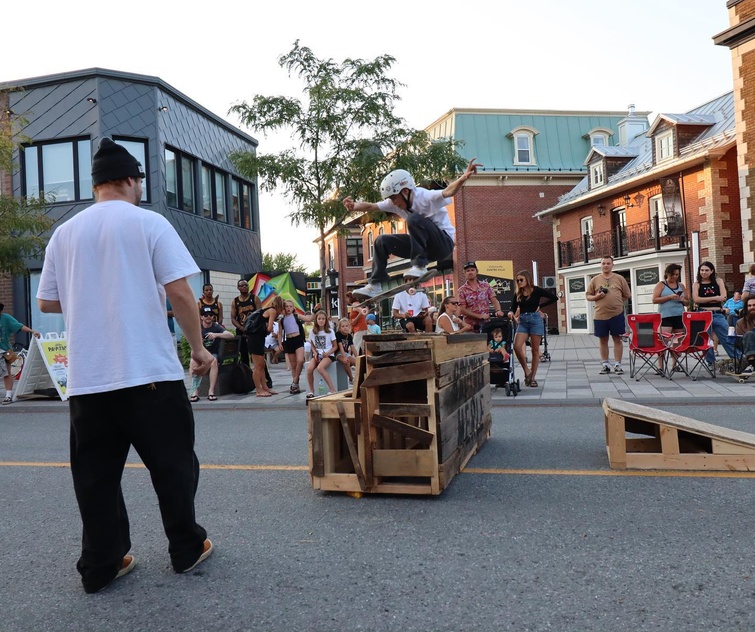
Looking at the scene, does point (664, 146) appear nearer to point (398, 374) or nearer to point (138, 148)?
point (138, 148)

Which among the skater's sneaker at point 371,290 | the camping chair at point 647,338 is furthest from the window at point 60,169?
the skater's sneaker at point 371,290

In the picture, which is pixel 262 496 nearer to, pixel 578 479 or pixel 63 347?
pixel 578 479

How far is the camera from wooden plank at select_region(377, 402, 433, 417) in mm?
4516

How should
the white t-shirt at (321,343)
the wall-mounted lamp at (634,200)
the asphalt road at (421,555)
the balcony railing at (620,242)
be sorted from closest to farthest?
the asphalt road at (421,555), the white t-shirt at (321,343), the balcony railing at (620,242), the wall-mounted lamp at (634,200)

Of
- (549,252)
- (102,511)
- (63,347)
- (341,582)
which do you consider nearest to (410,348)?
(341,582)

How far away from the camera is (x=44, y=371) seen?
12766 mm

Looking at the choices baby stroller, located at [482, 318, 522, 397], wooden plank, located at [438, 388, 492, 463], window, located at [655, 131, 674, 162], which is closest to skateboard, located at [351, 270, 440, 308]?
wooden plank, located at [438, 388, 492, 463]

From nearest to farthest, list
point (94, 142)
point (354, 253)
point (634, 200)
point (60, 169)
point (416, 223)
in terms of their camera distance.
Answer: point (416, 223), point (94, 142), point (60, 169), point (634, 200), point (354, 253)

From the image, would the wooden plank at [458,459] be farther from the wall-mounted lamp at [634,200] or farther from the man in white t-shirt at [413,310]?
the wall-mounted lamp at [634,200]

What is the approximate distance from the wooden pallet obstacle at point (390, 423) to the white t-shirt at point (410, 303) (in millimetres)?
5017

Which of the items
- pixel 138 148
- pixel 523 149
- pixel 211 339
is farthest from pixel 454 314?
pixel 523 149

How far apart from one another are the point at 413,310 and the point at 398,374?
18.6ft

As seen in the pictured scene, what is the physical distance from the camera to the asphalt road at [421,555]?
9.09 feet

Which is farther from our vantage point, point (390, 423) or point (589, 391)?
point (589, 391)
